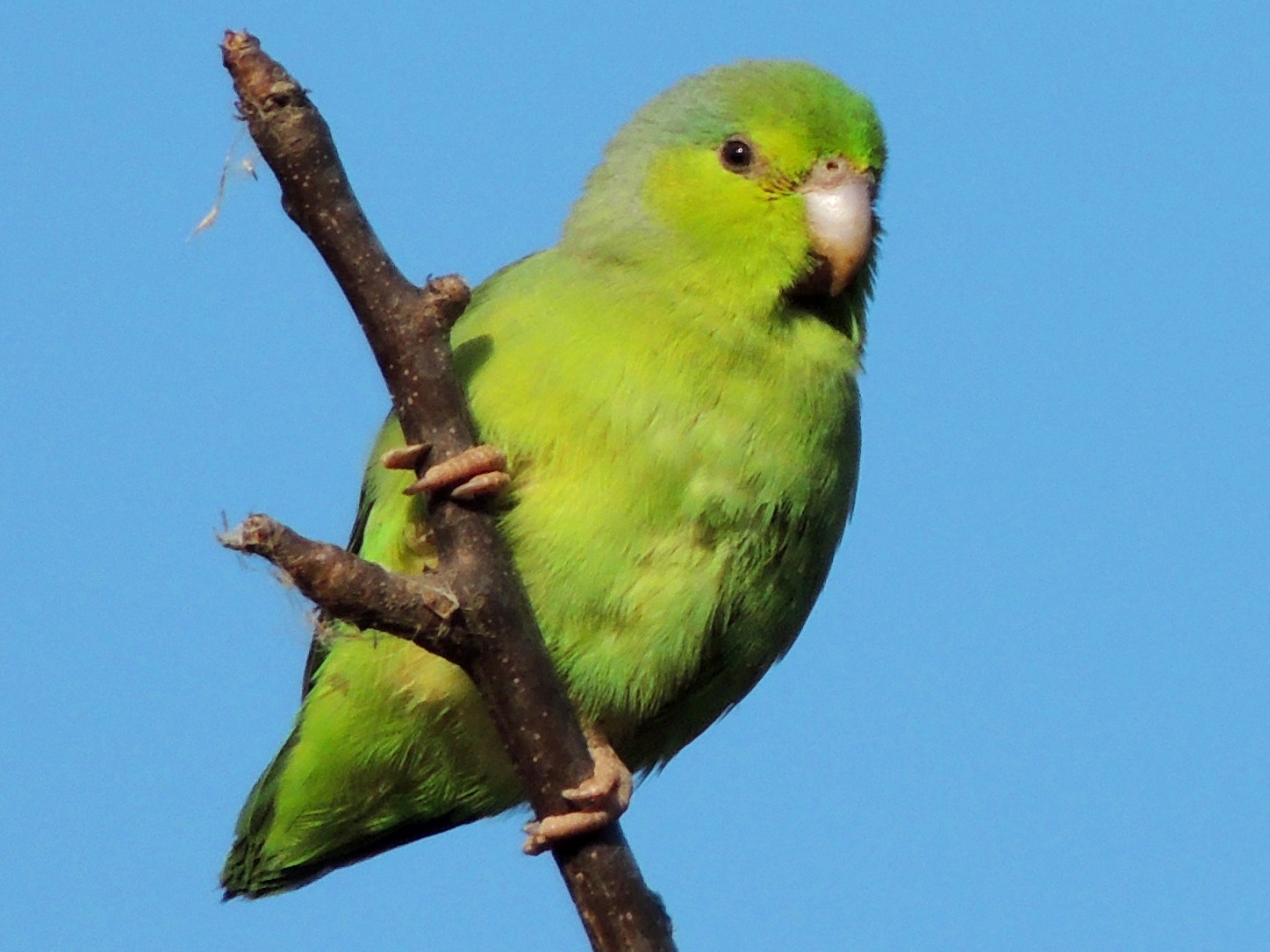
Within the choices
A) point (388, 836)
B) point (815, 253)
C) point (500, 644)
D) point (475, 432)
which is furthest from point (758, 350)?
point (388, 836)

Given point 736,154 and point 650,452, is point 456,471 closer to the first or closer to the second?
point 650,452

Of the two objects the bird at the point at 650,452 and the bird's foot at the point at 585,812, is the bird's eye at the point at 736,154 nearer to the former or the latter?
the bird at the point at 650,452

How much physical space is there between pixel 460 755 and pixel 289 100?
1.57m

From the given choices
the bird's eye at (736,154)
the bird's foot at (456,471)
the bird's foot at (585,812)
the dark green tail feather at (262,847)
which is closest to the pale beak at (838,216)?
the bird's eye at (736,154)

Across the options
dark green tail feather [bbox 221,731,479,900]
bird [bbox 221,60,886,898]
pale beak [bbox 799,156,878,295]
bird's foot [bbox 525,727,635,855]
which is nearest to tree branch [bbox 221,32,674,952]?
bird's foot [bbox 525,727,635,855]

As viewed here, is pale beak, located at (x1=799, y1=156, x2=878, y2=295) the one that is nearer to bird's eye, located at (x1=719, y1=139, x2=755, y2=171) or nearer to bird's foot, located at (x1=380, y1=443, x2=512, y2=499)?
bird's eye, located at (x1=719, y1=139, x2=755, y2=171)

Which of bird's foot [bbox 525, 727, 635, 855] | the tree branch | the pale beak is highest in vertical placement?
the pale beak

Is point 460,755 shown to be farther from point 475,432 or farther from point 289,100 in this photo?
point 289,100

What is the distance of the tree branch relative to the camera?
243cm

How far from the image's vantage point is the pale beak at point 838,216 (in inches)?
131

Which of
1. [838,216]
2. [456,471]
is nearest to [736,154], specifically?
[838,216]

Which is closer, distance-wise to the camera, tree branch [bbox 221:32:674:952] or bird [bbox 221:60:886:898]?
tree branch [bbox 221:32:674:952]

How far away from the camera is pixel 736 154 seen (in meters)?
3.43

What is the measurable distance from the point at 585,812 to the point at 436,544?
1.71 ft
